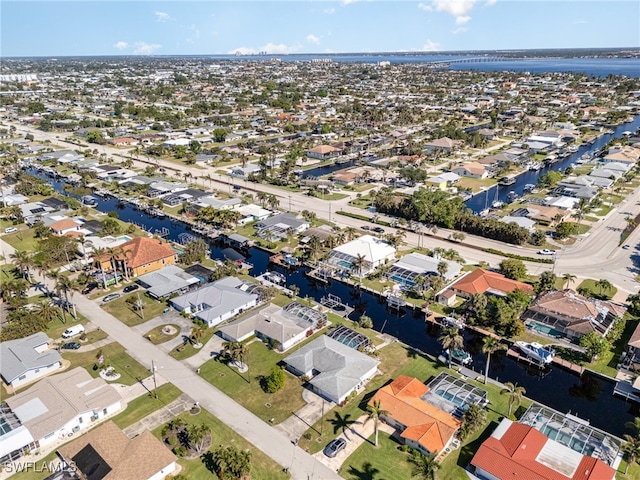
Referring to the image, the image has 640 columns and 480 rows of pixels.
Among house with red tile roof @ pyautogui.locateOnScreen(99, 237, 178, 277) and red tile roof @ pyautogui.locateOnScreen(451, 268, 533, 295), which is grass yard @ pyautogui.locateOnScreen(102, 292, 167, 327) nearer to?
house with red tile roof @ pyautogui.locateOnScreen(99, 237, 178, 277)

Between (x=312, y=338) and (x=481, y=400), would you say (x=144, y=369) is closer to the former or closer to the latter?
(x=312, y=338)

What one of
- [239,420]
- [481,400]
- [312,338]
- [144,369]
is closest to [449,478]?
[481,400]

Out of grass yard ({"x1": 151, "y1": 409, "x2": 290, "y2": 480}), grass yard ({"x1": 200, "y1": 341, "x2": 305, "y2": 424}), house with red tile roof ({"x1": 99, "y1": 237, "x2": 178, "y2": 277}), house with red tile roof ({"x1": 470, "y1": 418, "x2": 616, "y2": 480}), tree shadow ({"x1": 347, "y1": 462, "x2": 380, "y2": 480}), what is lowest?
tree shadow ({"x1": 347, "y1": 462, "x2": 380, "y2": 480})

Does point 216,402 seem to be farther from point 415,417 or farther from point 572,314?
point 572,314

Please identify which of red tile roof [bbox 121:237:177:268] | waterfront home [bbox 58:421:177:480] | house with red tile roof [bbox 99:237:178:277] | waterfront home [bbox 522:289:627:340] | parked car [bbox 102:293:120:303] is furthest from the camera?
red tile roof [bbox 121:237:177:268]

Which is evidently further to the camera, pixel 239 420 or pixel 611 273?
pixel 611 273

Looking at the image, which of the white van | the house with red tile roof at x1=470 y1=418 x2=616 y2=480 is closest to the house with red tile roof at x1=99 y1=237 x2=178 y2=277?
the white van
